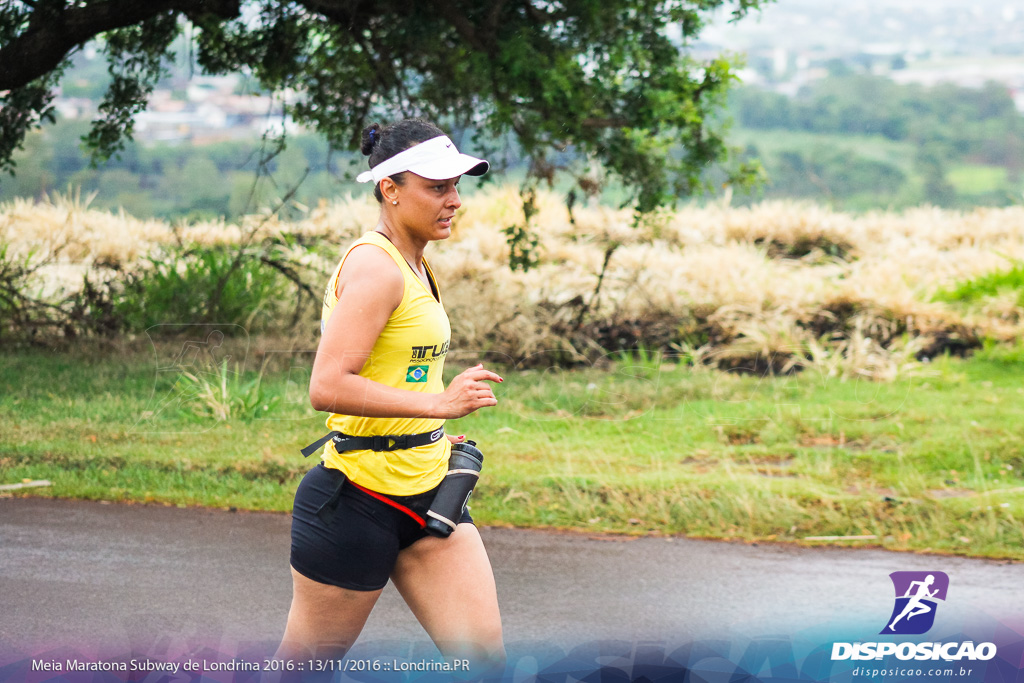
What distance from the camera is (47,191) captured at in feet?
45.4

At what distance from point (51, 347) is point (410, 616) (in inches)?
272

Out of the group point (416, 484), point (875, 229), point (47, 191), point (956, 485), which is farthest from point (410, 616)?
point (875, 229)

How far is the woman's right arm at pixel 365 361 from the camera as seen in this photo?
2.70 metres

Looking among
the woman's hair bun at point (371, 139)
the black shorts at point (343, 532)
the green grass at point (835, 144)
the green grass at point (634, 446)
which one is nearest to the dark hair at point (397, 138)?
the woman's hair bun at point (371, 139)

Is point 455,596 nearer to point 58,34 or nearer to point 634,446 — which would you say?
point 634,446

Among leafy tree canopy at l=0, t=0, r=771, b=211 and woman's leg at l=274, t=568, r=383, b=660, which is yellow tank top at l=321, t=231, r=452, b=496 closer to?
woman's leg at l=274, t=568, r=383, b=660

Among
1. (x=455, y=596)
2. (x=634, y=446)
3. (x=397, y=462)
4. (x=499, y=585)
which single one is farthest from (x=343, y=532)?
(x=634, y=446)

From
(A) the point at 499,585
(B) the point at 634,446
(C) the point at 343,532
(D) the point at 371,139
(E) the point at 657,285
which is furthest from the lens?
(E) the point at 657,285

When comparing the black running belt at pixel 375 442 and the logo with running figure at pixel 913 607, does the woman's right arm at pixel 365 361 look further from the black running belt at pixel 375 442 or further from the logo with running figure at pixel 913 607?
the logo with running figure at pixel 913 607

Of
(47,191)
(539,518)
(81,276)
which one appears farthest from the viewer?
(47,191)

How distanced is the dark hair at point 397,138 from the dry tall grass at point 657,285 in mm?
7350

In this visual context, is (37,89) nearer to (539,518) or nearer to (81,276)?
(81,276)

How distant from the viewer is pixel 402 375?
9.43 feet

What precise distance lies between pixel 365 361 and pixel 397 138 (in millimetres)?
655
